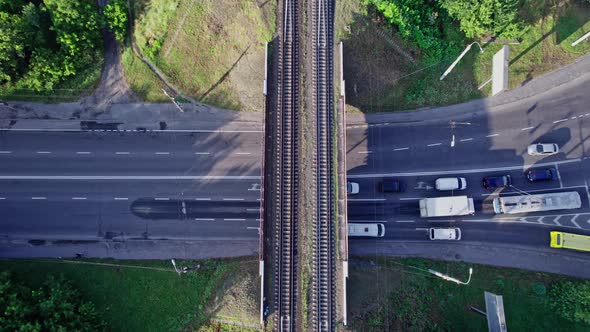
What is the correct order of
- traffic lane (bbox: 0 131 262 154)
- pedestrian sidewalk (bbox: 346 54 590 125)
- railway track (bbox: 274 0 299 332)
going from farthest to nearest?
pedestrian sidewalk (bbox: 346 54 590 125), traffic lane (bbox: 0 131 262 154), railway track (bbox: 274 0 299 332)

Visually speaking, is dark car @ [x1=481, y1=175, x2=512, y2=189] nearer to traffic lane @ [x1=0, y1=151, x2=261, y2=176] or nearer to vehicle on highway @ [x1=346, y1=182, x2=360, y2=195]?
vehicle on highway @ [x1=346, y1=182, x2=360, y2=195]

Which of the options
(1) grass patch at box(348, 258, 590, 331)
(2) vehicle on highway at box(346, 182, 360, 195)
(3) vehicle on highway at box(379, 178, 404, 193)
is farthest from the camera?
(3) vehicle on highway at box(379, 178, 404, 193)

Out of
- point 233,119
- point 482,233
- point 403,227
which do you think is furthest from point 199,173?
point 482,233

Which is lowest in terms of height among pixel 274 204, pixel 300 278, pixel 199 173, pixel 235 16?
pixel 300 278

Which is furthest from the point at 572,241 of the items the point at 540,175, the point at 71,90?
the point at 71,90

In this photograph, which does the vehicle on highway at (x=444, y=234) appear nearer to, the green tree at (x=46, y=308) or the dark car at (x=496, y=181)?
the dark car at (x=496, y=181)

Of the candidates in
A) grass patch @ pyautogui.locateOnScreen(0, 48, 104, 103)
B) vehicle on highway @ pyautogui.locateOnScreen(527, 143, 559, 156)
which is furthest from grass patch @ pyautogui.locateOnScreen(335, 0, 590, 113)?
grass patch @ pyautogui.locateOnScreen(0, 48, 104, 103)

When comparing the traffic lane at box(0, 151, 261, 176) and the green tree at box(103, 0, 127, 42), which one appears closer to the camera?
the green tree at box(103, 0, 127, 42)

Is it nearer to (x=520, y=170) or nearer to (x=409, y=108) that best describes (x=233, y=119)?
(x=409, y=108)
